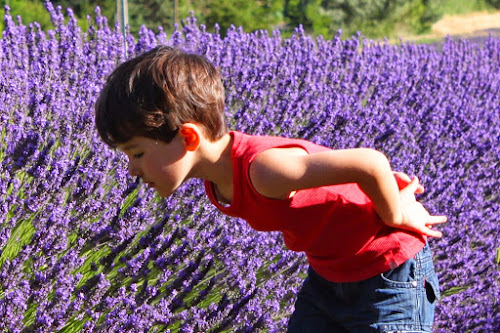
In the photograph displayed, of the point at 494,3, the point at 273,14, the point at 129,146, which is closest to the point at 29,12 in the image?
the point at 273,14

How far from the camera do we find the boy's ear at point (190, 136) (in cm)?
163

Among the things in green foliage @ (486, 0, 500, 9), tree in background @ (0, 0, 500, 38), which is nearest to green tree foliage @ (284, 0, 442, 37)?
tree in background @ (0, 0, 500, 38)

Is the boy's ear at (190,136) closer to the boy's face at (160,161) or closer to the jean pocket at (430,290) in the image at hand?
the boy's face at (160,161)

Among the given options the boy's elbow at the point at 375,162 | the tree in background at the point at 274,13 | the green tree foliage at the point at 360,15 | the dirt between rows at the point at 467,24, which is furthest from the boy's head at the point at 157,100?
the dirt between rows at the point at 467,24

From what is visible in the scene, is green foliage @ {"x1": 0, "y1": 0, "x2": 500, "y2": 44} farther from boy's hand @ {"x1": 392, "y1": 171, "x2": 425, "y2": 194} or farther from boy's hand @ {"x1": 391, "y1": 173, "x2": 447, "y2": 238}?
boy's hand @ {"x1": 391, "y1": 173, "x2": 447, "y2": 238}

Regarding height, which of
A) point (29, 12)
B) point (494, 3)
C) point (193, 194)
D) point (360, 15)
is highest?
point (193, 194)

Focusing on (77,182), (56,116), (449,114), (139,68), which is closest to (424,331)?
(139,68)

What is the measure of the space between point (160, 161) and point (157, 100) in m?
0.14

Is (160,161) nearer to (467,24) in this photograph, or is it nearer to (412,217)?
(412,217)

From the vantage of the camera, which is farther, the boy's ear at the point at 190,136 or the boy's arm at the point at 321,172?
the boy's ear at the point at 190,136

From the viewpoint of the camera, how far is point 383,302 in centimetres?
175

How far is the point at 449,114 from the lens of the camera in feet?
11.7

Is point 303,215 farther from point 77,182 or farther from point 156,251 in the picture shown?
point 77,182

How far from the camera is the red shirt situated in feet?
5.48
